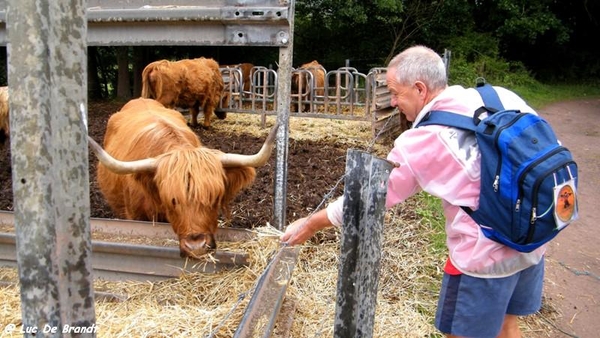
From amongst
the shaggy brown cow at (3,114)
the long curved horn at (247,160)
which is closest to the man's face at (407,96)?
the long curved horn at (247,160)

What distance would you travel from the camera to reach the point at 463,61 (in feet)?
71.6

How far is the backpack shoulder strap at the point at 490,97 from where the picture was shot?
79.6 inches

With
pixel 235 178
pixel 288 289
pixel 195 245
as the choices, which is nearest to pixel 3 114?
pixel 235 178

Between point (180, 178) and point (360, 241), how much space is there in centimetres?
202

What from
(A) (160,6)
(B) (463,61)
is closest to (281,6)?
(A) (160,6)

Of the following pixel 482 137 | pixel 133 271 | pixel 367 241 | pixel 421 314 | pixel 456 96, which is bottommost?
pixel 421 314

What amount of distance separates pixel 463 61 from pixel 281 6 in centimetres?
2030

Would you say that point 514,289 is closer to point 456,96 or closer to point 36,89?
point 456,96

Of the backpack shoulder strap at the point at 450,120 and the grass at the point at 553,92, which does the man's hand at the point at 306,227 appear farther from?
the grass at the point at 553,92

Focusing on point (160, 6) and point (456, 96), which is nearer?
point (456, 96)

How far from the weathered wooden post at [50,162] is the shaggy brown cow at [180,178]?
2200 mm

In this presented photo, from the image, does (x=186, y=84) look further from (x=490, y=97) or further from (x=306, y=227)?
(x=490, y=97)

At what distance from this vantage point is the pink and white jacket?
1.94m

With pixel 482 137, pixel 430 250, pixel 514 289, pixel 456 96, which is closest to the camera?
pixel 482 137
